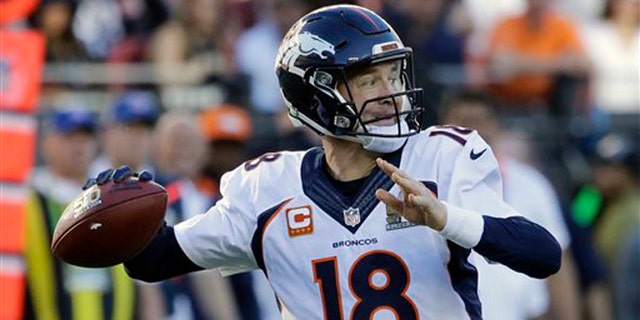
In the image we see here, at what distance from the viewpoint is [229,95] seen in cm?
1038

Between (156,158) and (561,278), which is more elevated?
(156,158)

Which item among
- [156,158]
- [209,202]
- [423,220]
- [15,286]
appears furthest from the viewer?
[156,158]

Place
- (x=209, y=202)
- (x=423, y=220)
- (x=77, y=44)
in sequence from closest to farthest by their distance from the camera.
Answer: (x=423, y=220) → (x=209, y=202) → (x=77, y=44)

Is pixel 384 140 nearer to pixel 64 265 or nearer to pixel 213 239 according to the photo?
pixel 213 239

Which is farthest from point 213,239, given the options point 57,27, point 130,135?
point 57,27

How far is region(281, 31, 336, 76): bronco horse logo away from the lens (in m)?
5.10

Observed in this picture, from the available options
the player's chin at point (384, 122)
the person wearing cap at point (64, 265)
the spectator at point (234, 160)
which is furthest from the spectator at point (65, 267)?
the player's chin at point (384, 122)

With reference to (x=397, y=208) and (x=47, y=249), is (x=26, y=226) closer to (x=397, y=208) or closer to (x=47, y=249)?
(x=47, y=249)

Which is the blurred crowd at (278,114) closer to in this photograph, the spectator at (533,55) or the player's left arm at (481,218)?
the spectator at (533,55)

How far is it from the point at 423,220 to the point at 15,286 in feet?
10.8

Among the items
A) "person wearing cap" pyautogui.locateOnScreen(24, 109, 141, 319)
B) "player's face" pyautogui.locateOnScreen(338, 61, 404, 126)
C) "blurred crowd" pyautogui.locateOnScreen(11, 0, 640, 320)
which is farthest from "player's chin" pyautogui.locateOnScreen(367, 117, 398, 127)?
"person wearing cap" pyautogui.locateOnScreen(24, 109, 141, 319)

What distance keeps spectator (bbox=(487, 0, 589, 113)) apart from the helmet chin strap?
19.1 ft

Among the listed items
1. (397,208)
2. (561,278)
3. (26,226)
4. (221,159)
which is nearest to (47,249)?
(26,226)

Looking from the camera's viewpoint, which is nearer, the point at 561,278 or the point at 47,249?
the point at 47,249
